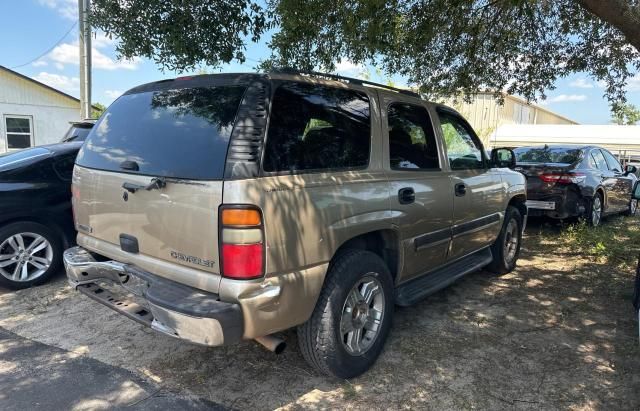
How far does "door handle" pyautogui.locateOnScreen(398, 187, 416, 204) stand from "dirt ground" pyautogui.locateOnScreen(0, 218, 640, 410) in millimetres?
1180

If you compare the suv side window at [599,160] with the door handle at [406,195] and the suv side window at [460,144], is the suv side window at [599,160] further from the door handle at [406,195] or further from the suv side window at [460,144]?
the door handle at [406,195]

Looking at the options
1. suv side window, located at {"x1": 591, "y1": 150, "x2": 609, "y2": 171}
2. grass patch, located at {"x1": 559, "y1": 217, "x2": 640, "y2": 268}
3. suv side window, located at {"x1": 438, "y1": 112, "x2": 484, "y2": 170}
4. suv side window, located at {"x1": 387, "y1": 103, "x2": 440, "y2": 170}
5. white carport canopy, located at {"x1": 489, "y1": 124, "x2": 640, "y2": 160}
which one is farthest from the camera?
white carport canopy, located at {"x1": 489, "y1": 124, "x2": 640, "y2": 160}

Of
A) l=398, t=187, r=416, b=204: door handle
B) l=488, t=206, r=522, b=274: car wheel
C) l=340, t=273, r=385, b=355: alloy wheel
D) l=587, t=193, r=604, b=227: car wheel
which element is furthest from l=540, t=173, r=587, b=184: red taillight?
l=340, t=273, r=385, b=355: alloy wheel

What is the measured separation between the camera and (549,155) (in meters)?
8.36

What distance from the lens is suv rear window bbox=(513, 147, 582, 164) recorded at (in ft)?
26.7

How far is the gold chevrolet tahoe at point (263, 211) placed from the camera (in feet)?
8.30

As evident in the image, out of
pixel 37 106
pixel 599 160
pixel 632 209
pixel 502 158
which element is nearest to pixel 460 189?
pixel 502 158

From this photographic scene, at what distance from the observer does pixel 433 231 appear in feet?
12.8

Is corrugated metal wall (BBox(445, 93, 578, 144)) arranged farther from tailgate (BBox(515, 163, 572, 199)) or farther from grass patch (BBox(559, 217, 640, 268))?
tailgate (BBox(515, 163, 572, 199))

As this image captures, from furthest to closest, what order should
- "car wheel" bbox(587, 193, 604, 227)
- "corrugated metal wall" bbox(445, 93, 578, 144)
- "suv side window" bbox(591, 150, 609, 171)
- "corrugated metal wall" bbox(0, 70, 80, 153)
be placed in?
"corrugated metal wall" bbox(445, 93, 578, 144)
"corrugated metal wall" bbox(0, 70, 80, 153)
"suv side window" bbox(591, 150, 609, 171)
"car wheel" bbox(587, 193, 604, 227)

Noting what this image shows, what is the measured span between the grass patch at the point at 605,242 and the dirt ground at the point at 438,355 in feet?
4.30

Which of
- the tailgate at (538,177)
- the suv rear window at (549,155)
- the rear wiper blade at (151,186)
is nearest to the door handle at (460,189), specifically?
the rear wiper blade at (151,186)

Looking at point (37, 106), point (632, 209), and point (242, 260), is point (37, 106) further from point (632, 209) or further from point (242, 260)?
point (632, 209)

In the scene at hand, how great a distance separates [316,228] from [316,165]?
414 mm
